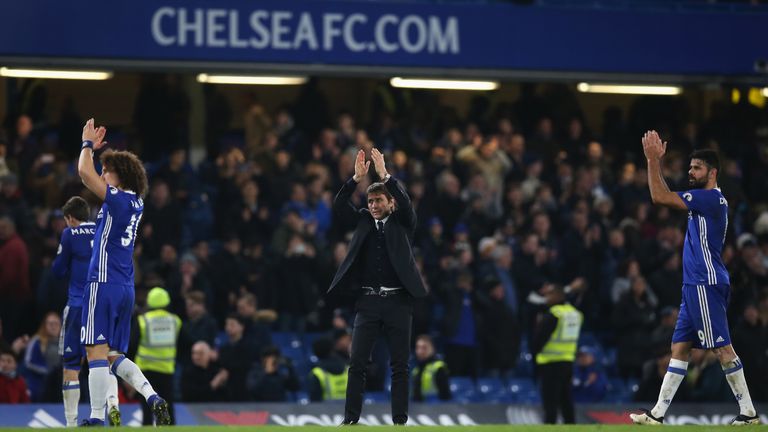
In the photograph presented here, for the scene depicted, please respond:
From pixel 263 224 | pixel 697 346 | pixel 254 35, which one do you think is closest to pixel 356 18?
pixel 254 35

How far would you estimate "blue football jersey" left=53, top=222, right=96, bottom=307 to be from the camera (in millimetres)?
12648

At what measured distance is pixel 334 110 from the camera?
26.0 metres

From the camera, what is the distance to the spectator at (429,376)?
18.3m

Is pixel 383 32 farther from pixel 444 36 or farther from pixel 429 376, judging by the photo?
pixel 429 376

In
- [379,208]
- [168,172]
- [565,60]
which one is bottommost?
[379,208]

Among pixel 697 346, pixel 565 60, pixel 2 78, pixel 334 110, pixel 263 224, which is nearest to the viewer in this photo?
pixel 697 346

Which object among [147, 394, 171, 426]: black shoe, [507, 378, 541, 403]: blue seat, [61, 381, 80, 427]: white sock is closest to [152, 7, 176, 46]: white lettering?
[507, 378, 541, 403]: blue seat

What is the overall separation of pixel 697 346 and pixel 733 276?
9.71 metres

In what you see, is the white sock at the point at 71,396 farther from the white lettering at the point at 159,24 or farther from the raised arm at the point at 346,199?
the white lettering at the point at 159,24

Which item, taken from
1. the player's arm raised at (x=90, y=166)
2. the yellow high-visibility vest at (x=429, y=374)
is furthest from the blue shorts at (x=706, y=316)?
the yellow high-visibility vest at (x=429, y=374)

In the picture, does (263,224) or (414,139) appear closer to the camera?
(263,224)

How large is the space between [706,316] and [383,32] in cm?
990

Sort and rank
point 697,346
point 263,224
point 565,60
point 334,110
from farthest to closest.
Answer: point 334,110, point 565,60, point 263,224, point 697,346

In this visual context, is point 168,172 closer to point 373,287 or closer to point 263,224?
point 263,224
